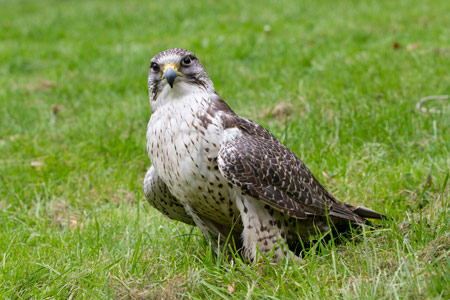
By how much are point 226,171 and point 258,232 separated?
394mm

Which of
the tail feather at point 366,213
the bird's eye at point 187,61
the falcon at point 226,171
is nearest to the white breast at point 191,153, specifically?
the falcon at point 226,171

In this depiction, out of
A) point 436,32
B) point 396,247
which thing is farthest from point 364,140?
point 436,32

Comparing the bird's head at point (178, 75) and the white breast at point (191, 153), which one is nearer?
the white breast at point (191, 153)

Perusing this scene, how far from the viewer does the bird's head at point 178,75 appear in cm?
334

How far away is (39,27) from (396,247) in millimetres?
8566

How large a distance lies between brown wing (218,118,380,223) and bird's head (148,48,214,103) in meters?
0.33

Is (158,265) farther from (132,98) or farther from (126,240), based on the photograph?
(132,98)

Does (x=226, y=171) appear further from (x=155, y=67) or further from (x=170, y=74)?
(x=155, y=67)

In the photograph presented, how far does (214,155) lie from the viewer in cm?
317

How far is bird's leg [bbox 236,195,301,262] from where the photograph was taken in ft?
10.5

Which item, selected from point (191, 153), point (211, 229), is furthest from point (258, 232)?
point (191, 153)

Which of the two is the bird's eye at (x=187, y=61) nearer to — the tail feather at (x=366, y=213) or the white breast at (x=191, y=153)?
the white breast at (x=191, y=153)

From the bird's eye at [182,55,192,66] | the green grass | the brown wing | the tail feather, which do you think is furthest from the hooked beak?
the tail feather

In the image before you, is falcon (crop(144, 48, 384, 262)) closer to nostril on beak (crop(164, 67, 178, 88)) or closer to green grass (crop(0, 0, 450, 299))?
nostril on beak (crop(164, 67, 178, 88))
